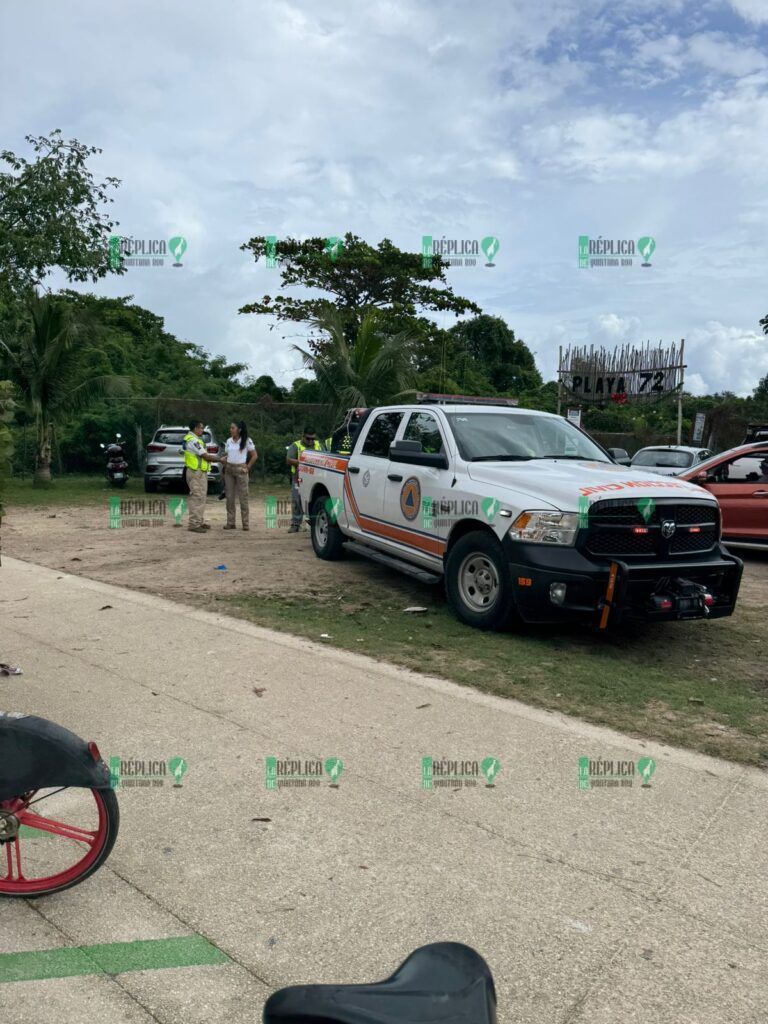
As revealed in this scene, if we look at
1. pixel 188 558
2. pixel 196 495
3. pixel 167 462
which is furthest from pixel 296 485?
pixel 167 462

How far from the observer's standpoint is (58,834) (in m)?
3.09

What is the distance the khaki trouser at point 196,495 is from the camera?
1320 cm

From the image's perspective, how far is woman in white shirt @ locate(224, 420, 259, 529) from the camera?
43.5ft

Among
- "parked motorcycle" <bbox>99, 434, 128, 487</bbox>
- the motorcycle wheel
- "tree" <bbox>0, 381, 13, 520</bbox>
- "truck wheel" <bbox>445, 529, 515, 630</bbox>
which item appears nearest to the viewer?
the motorcycle wheel

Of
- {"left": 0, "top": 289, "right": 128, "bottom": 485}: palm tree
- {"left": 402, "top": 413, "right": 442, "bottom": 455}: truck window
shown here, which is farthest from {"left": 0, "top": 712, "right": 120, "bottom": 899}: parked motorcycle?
{"left": 0, "top": 289, "right": 128, "bottom": 485}: palm tree

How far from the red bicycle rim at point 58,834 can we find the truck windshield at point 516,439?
5.09 metres

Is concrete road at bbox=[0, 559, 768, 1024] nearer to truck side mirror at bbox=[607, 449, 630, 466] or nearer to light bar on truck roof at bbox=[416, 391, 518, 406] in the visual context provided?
truck side mirror at bbox=[607, 449, 630, 466]

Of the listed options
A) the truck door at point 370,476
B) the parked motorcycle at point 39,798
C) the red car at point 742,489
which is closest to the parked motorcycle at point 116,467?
the truck door at point 370,476

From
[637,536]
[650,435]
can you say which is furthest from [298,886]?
[650,435]

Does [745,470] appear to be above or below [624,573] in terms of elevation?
above

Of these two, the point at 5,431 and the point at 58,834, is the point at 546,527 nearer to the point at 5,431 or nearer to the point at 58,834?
the point at 5,431

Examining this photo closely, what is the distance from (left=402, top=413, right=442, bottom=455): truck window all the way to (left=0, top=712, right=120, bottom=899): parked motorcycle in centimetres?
528

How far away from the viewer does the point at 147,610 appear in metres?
7.77

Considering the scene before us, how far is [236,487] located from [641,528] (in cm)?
859
